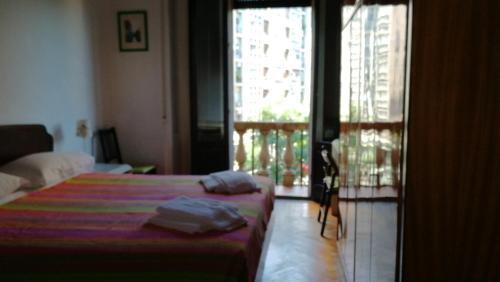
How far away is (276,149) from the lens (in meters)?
4.70

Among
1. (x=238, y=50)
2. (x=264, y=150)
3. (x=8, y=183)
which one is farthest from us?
→ (x=264, y=150)

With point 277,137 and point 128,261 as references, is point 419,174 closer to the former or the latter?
point 128,261

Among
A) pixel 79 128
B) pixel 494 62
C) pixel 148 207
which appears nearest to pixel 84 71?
pixel 79 128

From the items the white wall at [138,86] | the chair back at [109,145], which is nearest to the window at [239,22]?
the white wall at [138,86]

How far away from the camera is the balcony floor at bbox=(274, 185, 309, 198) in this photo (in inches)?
168

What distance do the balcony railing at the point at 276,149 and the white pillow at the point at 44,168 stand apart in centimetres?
217

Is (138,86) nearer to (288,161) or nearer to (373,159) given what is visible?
(288,161)

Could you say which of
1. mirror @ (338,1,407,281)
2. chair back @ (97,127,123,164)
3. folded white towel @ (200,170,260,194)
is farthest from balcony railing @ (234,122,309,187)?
mirror @ (338,1,407,281)

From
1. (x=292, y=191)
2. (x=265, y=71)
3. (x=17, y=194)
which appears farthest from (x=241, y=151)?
(x=17, y=194)

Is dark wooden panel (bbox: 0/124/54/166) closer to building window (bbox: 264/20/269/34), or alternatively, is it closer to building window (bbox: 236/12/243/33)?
building window (bbox: 236/12/243/33)

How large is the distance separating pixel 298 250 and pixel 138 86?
8.08 feet

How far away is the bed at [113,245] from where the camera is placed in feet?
4.70

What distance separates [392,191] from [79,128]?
300 centimetres

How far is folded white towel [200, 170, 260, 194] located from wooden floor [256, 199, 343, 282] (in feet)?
1.07
